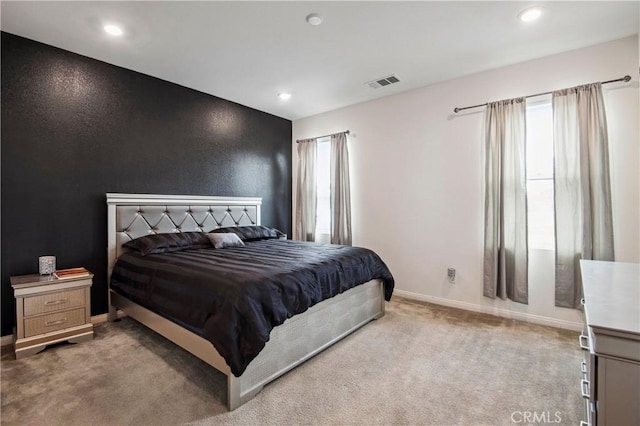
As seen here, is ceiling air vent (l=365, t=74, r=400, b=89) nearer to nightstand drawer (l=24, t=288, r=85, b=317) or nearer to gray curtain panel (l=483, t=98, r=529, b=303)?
gray curtain panel (l=483, t=98, r=529, b=303)

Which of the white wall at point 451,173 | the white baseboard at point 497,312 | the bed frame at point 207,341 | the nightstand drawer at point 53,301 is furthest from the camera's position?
the white baseboard at point 497,312

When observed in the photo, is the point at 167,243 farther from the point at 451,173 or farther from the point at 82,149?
the point at 451,173

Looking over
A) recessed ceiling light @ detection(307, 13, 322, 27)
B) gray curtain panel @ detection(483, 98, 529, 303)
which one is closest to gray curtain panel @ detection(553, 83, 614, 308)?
gray curtain panel @ detection(483, 98, 529, 303)

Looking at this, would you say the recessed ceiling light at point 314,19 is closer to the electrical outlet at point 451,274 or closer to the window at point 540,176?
the window at point 540,176

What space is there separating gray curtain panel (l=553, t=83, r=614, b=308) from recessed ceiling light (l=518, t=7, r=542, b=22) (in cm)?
90

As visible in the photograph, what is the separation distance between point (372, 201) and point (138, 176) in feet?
10.1

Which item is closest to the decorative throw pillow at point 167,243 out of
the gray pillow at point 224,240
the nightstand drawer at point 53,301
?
the gray pillow at point 224,240

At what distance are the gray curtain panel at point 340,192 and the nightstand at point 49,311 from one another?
3.10m

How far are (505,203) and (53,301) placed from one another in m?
4.47

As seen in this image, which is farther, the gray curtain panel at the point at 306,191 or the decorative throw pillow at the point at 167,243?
the gray curtain panel at the point at 306,191

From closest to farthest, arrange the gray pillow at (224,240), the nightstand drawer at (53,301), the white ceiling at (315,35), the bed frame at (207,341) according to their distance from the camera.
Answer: the bed frame at (207,341), the white ceiling at (315,35), the nightstand drawer at (53,301), the gray pillow at (224,240)

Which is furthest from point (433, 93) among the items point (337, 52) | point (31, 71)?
point (31, 71)

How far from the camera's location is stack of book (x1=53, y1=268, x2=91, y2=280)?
2.67m

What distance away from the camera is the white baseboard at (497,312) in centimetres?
299
